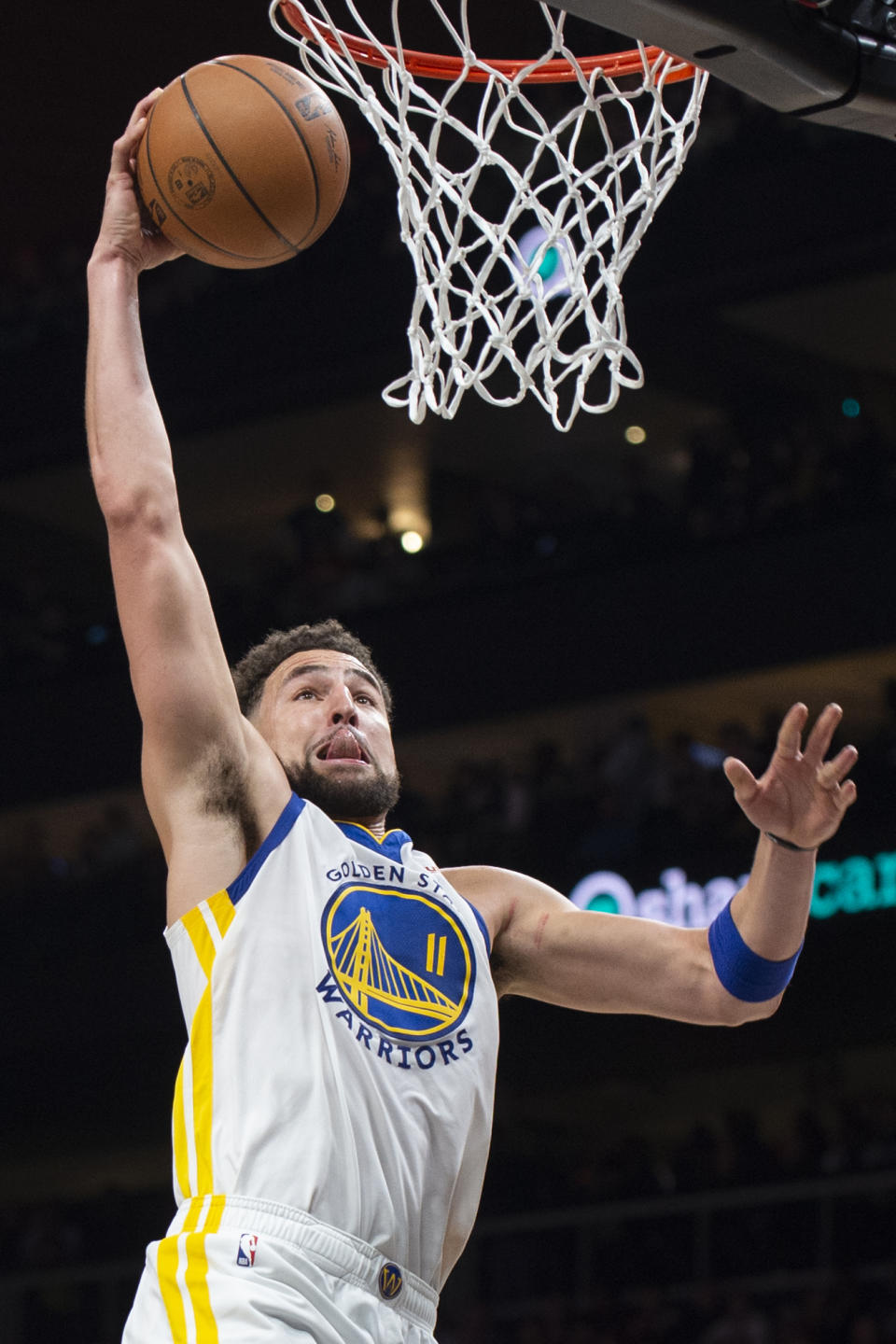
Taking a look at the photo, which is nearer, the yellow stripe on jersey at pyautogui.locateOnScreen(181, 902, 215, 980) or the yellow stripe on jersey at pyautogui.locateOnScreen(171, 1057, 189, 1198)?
the yellow stripe on jersey at pyautogui.locateOnScreen(171, 1057, 189, 1198)

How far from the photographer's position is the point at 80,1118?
16.7 metres

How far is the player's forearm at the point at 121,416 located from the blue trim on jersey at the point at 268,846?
22.3 inches

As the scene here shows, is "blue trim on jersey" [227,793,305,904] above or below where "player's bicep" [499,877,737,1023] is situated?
above

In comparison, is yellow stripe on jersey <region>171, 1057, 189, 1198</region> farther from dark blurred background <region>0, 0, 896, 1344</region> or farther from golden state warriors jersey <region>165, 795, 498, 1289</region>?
dark blurred background <region>0, 0, 896, 1344</region>

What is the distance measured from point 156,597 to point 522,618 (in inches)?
484

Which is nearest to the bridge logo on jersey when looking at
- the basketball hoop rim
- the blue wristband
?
the blue wristband

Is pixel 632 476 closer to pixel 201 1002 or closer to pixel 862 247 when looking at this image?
pixel 862 247

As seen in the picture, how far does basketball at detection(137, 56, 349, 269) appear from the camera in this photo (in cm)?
369

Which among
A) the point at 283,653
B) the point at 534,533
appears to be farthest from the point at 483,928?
the point at 534,533

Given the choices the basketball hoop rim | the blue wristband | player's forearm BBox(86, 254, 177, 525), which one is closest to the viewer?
player's forearm BBox(86, 254, 177, 525)

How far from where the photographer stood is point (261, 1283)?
2953mm

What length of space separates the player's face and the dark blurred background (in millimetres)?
7527

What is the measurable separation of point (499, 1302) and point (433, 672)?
6.21 m

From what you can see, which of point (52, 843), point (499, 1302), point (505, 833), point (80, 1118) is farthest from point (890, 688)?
point (52, 843)
